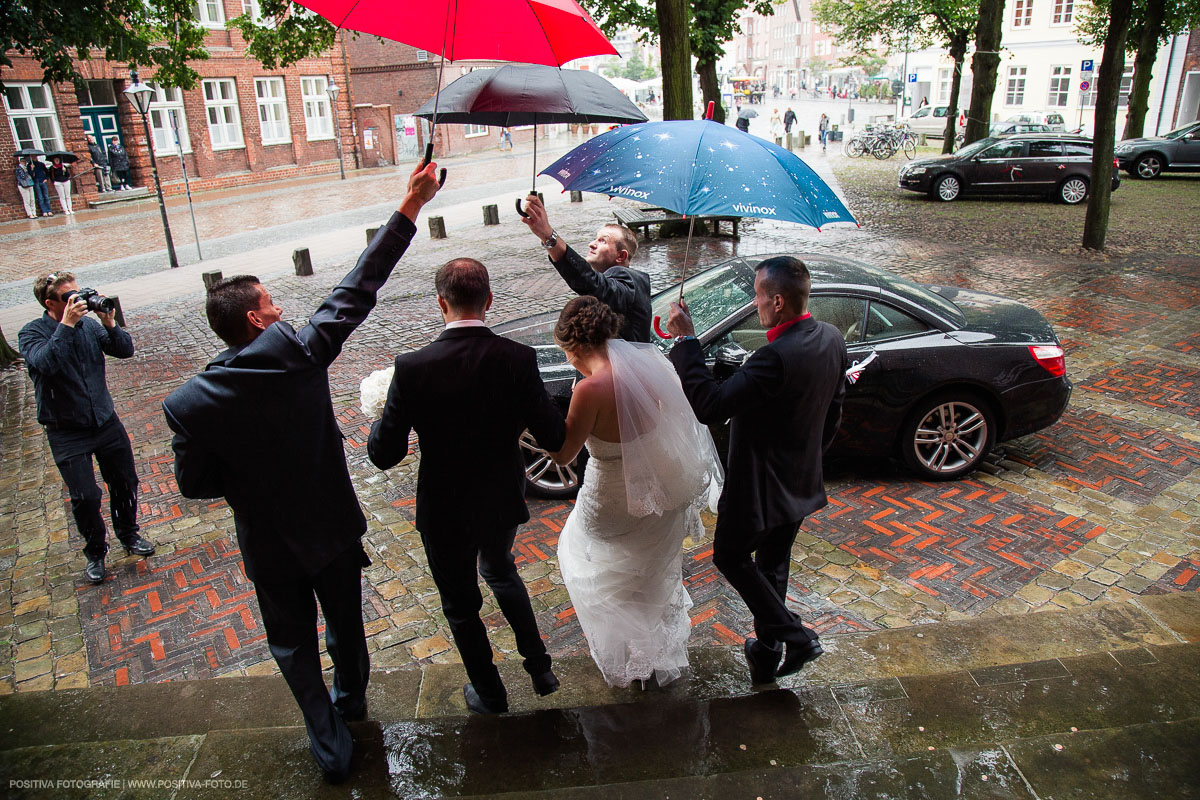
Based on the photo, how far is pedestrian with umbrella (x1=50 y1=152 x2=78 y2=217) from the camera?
920 inches

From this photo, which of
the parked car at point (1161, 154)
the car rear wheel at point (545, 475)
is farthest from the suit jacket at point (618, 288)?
the parked car at point (1161, 154)

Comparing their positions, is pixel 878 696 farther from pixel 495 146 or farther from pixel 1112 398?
pixel 495 146

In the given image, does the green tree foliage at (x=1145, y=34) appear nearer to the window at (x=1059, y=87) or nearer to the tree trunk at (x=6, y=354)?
the window at (x=1059, y=87)

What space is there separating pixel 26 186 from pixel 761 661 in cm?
2671

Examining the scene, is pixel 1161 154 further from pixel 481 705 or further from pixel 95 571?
pixel 95 571

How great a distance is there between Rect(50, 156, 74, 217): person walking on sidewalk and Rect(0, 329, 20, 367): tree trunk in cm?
1643

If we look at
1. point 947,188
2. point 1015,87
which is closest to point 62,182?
point 947,188

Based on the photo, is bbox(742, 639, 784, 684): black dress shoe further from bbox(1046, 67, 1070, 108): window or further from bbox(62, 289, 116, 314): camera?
bbox(1046, 67, 1070, 108): window

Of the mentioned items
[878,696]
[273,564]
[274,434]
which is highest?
[274,434]

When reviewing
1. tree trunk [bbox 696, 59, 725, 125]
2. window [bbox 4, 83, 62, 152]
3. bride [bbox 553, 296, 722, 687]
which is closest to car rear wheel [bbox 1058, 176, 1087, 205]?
tree trunk [bbox 696, 59, 725, 125]

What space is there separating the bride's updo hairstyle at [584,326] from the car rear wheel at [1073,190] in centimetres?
1829

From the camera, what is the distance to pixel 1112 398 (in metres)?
7.17

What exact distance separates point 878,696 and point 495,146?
42.1 metres

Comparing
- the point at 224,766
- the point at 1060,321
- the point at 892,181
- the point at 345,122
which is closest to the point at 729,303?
the point at 224,766
